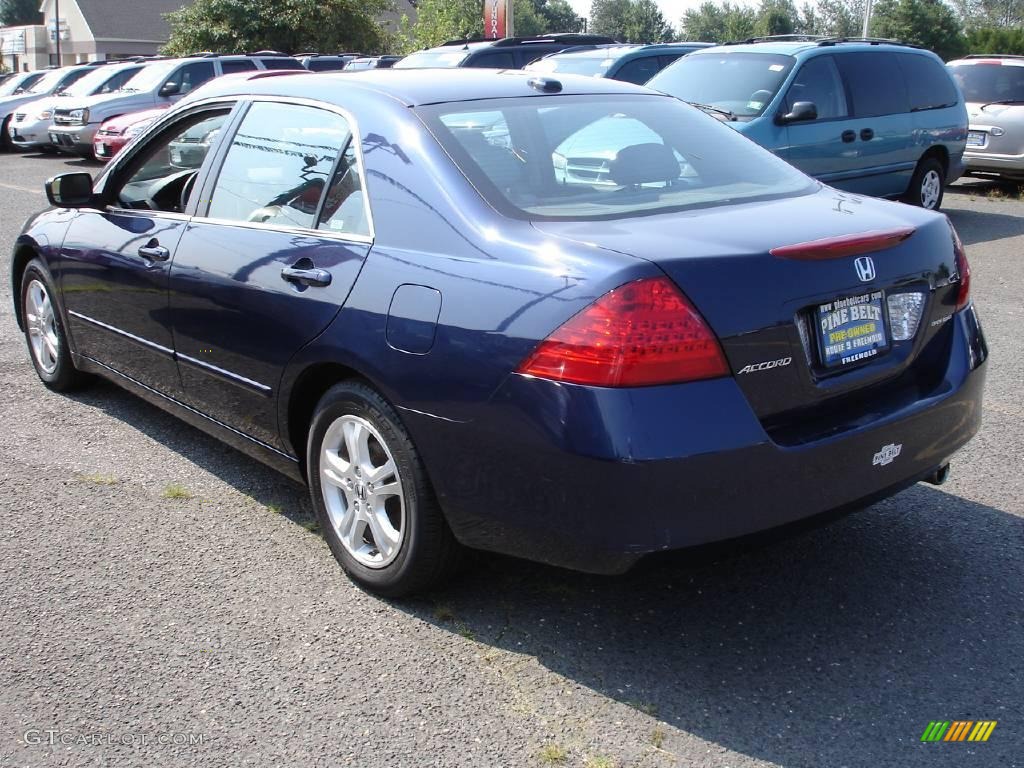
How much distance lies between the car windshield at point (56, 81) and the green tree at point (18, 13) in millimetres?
80970

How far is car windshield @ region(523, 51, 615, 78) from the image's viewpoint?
13.4 m

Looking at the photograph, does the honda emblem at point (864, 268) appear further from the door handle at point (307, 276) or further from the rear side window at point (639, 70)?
the rear side window at point (639, 70)

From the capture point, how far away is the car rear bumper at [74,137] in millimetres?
19484

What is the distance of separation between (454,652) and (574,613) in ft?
1.44

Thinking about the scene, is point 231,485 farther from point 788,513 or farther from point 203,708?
point 788,513

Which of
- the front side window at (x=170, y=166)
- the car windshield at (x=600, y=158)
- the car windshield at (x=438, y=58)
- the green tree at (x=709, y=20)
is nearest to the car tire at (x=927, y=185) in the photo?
the car windshield at (x=438, y=58)

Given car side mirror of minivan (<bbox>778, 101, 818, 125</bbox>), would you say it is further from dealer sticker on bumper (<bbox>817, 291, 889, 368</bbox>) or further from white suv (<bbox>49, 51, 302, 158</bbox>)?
white suv (<bbox>49, 51, 302, 158</bbox>)

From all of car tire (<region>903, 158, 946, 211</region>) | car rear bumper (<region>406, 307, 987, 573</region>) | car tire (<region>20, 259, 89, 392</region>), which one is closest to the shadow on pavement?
car rear bumper (<region>406, 307, 987, 573</region>)

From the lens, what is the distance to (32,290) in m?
5.86

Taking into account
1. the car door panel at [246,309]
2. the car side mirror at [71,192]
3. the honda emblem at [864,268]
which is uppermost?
the car side mirror at [71,192]

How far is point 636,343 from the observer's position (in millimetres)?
2816

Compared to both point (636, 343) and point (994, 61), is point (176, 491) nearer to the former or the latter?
point (636, 343)

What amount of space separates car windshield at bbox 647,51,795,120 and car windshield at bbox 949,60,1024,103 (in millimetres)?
4976

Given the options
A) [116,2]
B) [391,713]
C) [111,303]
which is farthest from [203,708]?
[116,2]
